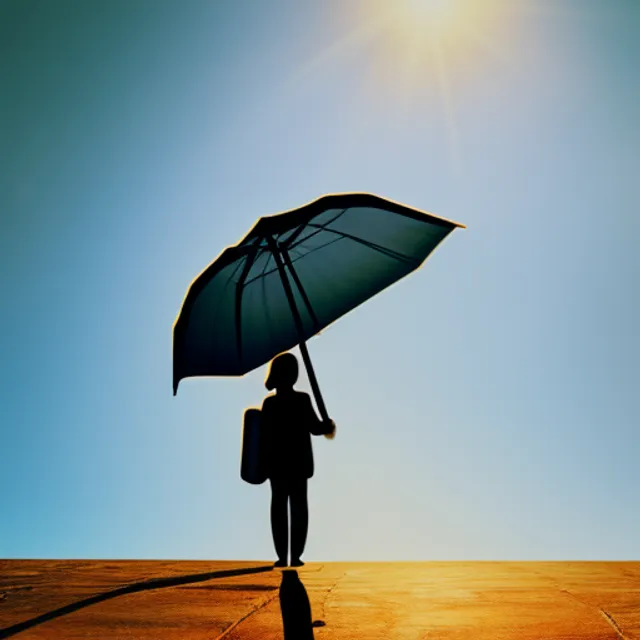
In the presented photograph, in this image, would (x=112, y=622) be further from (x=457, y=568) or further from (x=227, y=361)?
(x=457, y=568)

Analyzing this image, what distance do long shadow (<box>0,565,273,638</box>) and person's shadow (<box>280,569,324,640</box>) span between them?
0.93 m

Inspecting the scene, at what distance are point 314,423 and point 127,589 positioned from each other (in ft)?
6.38

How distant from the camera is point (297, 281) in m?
5.69

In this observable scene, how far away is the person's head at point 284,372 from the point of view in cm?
544

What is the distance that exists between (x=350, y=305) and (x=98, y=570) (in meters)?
3.70

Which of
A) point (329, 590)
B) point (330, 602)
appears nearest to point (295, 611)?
point (330, 602)

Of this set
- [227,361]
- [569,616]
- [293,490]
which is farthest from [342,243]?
[569,616]

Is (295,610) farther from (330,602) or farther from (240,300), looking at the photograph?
(240,300)

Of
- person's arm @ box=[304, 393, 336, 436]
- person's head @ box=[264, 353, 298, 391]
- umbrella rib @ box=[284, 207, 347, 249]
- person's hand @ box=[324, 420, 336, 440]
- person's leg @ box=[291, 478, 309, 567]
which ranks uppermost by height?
umbrella rib @ box=[284, 207, 347, 249]

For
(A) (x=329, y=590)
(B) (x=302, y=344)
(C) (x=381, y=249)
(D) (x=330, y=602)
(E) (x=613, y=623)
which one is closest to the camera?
(E) (x=613, y=623)

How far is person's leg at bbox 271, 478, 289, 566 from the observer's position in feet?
17.4

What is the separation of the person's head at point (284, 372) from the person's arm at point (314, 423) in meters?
0.19

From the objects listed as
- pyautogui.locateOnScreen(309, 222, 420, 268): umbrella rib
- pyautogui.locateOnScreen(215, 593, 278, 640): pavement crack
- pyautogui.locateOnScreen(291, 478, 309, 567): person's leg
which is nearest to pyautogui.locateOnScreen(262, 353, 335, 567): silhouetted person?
pyautogui.locateOnScreen(291, 478, 309, 567): person's leg

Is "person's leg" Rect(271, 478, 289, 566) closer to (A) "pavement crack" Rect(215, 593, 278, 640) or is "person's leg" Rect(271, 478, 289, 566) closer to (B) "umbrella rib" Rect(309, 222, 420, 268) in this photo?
(A) "pavement crack" Rect(215, 593, 278, 640)
